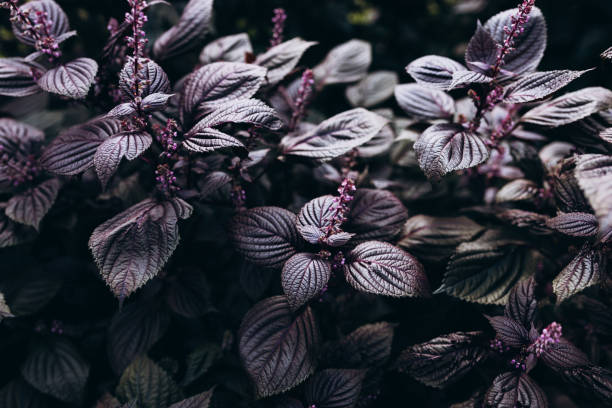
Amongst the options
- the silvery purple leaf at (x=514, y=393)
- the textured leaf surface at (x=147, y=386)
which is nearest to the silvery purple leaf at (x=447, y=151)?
the silvery purple leaf at (x=514, y=393)

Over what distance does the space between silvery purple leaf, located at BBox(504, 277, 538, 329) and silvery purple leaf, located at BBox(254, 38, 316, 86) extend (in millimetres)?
1061

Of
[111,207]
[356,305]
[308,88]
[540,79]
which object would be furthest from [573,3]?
[111,207]

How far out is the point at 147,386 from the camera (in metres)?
1.42

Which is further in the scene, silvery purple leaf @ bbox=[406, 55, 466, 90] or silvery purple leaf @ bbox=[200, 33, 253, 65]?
silvery purple leaf @ bbox=[200, 33, 253, 65]

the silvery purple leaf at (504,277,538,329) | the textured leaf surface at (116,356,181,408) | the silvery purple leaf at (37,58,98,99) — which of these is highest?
the silvery purple leaf at (37,58,98,99)

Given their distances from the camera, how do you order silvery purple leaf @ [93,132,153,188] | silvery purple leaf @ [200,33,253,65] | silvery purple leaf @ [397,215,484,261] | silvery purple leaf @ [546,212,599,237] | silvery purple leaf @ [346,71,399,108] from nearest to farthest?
silvery purple leaf @ [93,132,153,188] → silvery purple leaf @ [546,212,599,237] → silvery purple leaf @ [397,215,484,261] → silvery purple leaf @ [200,33,253,65] → silvery purple leaf @ [346,71,399,108]

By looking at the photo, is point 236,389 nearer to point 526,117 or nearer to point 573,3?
point 526,117

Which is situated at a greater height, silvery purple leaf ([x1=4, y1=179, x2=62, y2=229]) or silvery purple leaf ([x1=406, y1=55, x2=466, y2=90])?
silvery purple leaf ([x1=406, y1=55, x2=466, y2=90])

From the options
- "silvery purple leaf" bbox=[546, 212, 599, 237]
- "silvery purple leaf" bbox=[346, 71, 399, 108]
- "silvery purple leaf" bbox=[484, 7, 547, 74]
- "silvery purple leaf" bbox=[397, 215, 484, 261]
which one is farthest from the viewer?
"silvery purple leaf" bbox=[346, 71, 399, 108]

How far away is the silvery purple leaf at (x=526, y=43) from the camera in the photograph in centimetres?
149

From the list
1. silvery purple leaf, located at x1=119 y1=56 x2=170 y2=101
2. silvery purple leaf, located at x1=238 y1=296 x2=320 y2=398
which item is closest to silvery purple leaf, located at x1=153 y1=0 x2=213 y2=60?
silvery purple leaf, located at x1=119 y1=56 x2=170 y2=101

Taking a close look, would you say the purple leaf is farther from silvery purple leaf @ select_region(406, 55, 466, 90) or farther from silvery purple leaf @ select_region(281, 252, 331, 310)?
silvery purple leaf @ select_region(406, 55, 466, 90)

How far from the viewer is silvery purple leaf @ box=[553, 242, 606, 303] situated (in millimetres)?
1208

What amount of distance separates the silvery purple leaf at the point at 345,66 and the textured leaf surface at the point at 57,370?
4.76 ft
